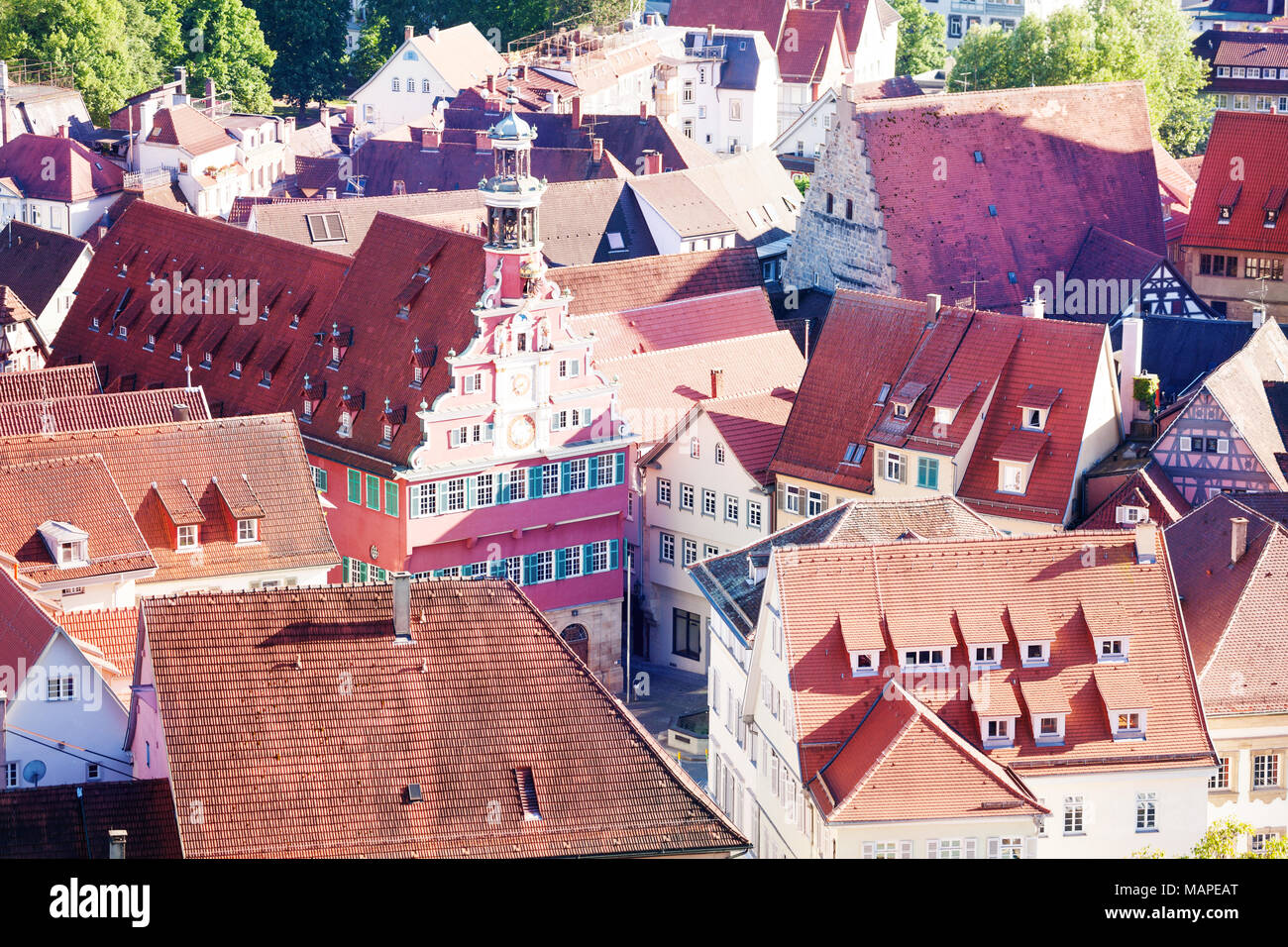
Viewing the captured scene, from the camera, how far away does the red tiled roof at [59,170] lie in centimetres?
12544

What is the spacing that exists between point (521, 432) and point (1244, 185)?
37.8 meters

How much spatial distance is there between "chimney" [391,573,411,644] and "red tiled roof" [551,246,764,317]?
1741 inches

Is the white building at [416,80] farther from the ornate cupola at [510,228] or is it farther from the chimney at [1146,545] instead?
the chimney at [1146,545]

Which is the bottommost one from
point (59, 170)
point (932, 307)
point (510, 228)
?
point (59, 170)

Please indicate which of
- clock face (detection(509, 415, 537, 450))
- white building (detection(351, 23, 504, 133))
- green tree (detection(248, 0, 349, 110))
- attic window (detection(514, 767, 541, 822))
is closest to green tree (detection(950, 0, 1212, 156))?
white building (detection(351, 23, 504, 133))

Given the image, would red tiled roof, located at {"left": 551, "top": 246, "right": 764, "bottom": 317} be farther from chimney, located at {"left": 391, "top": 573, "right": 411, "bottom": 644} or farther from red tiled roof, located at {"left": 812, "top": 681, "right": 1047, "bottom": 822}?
chimney, located at {"left": 391, "top": 573, "right": 411, "bottom": 644}

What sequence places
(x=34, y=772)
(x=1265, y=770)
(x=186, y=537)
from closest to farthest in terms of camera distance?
(x=34, y=772) → (x=1265, y=770) → (x=186, y=537)

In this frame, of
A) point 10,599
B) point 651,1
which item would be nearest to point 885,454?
point 10,599

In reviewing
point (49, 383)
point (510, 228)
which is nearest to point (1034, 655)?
point (510, 228)

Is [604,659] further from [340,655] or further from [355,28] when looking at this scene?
[355,28]

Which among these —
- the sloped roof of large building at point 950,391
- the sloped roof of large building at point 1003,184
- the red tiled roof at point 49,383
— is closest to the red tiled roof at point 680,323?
the sloped roof of large building at point 1003,184

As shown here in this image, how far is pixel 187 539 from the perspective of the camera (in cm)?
6103

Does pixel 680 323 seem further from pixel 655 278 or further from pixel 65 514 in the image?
pixel 65 514
